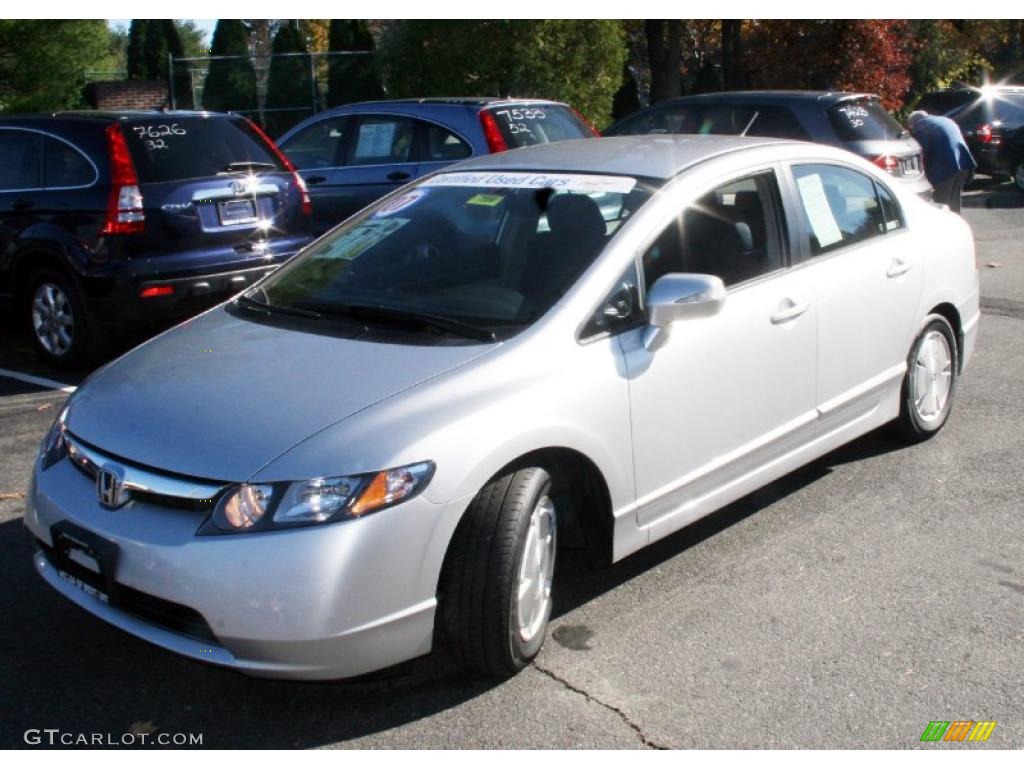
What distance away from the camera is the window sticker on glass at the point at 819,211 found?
5262 millimetres

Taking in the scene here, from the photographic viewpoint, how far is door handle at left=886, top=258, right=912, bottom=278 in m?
5.57

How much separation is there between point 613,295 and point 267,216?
458cm

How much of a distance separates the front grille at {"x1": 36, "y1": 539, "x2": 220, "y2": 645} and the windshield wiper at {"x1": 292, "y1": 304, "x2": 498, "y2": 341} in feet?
4.17

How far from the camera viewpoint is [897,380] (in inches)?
226

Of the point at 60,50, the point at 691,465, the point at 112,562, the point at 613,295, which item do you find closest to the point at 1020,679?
the point at 691,465

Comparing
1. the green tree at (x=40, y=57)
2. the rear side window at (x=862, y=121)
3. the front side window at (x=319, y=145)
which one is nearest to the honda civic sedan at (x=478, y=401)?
the front side window at (x=319, y=145)

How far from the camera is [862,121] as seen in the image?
1180 cm

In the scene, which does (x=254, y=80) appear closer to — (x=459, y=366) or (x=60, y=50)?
(x=60, y=50)

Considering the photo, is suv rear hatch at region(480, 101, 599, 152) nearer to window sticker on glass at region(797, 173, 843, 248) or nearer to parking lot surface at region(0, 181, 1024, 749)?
window sticker on glass at region(797, 173, 843, 248)

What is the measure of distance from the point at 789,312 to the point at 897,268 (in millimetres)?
1021

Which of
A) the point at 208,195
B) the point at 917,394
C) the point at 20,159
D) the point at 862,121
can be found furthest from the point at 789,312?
the point at 862,121

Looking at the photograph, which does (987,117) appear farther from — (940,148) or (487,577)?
(487,577)

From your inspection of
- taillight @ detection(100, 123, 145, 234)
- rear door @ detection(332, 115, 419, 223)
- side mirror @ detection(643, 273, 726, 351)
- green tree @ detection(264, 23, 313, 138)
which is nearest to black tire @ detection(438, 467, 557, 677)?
side mirror @ detection(643, 273, 726, 351)

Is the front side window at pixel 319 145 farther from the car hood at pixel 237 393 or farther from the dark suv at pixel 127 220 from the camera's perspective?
the car hood at pixel 237 393
